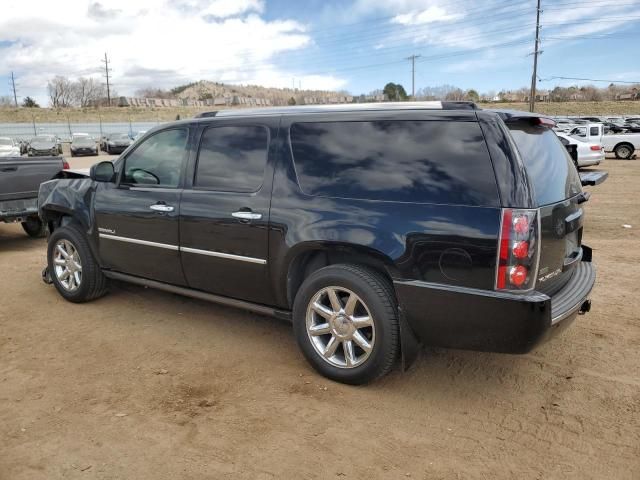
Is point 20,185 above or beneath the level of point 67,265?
above

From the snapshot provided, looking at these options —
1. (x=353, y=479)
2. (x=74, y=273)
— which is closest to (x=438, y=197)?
(x=353, y=479)

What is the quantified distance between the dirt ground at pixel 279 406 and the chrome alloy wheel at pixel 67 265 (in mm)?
456

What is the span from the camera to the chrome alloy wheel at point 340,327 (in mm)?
3596

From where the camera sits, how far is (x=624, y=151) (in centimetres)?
2494

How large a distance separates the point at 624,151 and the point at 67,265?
25678 mm

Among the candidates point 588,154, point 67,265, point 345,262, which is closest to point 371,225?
point 345,262

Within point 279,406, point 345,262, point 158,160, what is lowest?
point 279,406

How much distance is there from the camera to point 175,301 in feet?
18.2

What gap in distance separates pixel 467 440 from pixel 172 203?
9.36 ft

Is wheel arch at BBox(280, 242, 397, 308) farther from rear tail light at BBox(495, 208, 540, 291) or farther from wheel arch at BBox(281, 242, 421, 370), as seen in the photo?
rear tail light at BBox(495, 208, 540, 291)

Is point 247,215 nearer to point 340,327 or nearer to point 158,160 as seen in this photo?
point 340,327

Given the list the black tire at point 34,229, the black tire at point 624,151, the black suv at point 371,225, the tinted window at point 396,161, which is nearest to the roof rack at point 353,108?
the black suv at point 371,225

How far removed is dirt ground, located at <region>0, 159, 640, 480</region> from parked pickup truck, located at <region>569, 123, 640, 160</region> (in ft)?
68.1

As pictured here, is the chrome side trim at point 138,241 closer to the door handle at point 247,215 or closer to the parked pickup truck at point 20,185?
the door handle at point 247,215
